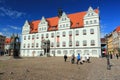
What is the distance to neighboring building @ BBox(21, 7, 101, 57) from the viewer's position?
5140cm

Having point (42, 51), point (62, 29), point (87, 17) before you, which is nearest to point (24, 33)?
point (42, 51)

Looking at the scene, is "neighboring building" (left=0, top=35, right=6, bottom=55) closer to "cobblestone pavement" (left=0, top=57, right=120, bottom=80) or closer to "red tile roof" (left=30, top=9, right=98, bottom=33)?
"red tile roof" (left=30, top=9, right=98, bottom=33)

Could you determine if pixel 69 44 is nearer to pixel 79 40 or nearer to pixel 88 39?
pixel 79 40

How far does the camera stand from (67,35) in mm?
57438

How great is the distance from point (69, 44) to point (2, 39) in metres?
69.6

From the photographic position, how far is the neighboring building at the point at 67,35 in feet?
169

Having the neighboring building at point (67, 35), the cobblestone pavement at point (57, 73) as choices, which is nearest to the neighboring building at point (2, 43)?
the neighboring building at point (67, 35)

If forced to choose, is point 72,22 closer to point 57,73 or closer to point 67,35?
point 67,35

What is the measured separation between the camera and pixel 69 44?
184 ft

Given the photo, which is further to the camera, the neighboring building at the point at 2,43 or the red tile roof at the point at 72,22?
the neighboring building at the point at 2,43

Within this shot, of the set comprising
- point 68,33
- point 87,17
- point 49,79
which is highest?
point 87,17

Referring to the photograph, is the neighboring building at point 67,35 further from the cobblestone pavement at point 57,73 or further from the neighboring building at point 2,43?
the neighboring building at point 2,43

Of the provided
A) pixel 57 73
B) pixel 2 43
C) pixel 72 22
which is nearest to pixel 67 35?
pixel 72 22

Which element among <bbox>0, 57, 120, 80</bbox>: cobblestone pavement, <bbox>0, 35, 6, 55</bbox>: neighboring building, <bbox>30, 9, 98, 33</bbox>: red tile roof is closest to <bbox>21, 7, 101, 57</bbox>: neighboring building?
<bbox>30, 9, 98, 33</bbox>: red tile roof
